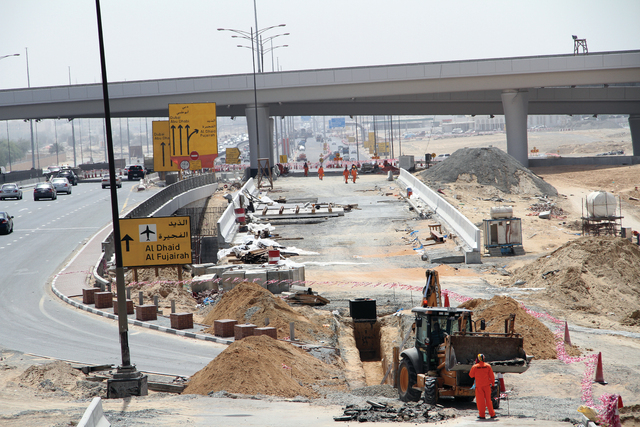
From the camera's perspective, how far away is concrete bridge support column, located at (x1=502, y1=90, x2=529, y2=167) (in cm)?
6888

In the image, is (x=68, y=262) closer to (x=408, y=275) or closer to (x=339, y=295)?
(x=339, y=295)

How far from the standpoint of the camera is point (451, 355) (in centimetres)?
1278

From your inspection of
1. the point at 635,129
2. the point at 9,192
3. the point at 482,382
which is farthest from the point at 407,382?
the point at 635,129

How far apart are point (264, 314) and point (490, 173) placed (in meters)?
40.8

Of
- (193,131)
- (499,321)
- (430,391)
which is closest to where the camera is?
(430,391)

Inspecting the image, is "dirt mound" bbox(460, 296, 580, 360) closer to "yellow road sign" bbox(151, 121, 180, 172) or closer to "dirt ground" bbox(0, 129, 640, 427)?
"dirt ground" bbox(0, 129, 640, 427)

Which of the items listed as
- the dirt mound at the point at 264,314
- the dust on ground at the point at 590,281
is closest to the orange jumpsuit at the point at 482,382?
the dirt mound at the point at 264,314

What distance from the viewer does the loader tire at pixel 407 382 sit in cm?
1409

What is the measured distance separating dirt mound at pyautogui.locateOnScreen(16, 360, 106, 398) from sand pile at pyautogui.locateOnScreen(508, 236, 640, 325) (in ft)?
51.7

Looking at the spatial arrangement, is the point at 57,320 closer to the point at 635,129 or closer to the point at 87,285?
the point at 87,285

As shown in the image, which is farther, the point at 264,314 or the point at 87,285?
the point at 87,285

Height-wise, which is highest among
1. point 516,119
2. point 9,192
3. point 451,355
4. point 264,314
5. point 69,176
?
point 516,119

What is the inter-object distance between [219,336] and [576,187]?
49735mm

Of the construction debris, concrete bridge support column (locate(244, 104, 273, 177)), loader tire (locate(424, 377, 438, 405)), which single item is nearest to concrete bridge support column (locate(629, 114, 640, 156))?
concrete bridge support column (locate(244, 104, 273, 177))
